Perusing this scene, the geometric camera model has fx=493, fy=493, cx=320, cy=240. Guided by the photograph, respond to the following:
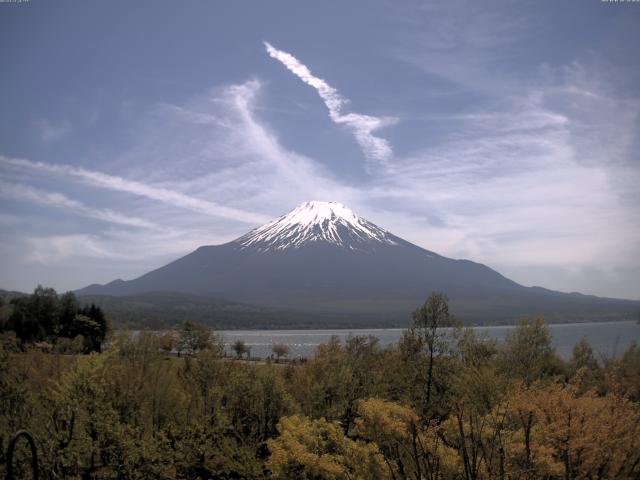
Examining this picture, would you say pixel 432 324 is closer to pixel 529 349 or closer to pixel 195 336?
pixel 529 349

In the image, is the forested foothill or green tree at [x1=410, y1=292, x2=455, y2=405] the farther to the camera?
the forested foothill

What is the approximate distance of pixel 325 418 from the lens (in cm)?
2459

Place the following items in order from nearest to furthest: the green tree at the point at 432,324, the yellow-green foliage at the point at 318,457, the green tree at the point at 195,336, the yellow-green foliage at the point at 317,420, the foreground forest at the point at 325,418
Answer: the yellow-green foliage at the point at 317,420 < the foreground forest at the point at 325,418 < the yellow-green foliage at the point at 318,457 < the green tree at the point at 432,324 < the green tree at the point at 195,336

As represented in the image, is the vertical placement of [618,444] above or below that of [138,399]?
above

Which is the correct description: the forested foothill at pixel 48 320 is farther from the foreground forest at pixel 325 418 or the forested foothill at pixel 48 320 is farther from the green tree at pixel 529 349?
the green tree at pixel 529 349

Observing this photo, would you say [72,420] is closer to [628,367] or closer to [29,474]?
[29,474]

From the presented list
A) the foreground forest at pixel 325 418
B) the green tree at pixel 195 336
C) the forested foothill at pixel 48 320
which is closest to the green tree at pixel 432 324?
the foreground forest at pixel 325 418

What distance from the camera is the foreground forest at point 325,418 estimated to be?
12.4 m

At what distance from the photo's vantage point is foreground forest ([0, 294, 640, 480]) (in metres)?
12.4

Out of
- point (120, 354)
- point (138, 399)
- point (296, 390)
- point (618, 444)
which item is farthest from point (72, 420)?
point (296, 390)

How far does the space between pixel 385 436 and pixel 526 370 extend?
22429mm

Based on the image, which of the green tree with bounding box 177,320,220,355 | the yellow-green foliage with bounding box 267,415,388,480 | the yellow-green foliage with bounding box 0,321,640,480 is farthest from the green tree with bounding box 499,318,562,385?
the green tree with bounding box 177,320,220,355

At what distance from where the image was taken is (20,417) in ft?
55.0

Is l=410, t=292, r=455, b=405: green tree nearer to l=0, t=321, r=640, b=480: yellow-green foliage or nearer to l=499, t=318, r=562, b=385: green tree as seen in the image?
l=0, t=321, r=640, b=480: yellow-green foliage
